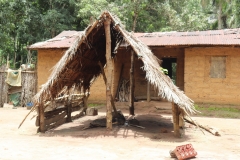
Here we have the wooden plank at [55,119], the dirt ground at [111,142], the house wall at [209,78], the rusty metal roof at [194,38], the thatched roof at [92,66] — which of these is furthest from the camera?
the house wall at [209,78]

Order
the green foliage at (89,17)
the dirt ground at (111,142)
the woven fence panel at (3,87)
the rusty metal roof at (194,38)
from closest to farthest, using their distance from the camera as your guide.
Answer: the dirt ground at (111,142), the rusty metal roof at (194,38), the woven fence panel at (3,87), the green foliage at (89,17)

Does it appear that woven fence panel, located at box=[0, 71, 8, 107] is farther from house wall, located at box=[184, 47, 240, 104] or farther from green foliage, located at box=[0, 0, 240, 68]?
house wall, located at box=[184, 47, 240, 104]

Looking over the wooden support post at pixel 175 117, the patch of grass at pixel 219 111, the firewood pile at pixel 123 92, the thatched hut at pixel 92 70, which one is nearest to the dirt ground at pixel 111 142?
the wooden support post at pixel 175 117

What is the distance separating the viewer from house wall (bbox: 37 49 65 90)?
12.7 m

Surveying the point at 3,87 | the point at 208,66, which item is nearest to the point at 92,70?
the point at 208,66

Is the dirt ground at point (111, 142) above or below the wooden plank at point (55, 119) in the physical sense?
below

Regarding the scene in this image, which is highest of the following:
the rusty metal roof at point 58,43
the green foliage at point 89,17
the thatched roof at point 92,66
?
the green foliage at point 89,17

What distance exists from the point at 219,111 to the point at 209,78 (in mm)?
1412

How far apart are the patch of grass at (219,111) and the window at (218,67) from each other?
49.1 inches

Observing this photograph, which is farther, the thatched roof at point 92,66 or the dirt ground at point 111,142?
the thatched roof at point 92,66

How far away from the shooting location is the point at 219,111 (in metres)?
10.8

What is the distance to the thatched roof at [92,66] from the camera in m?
6.46

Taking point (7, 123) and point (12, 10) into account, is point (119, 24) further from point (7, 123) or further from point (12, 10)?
point (12, 10)

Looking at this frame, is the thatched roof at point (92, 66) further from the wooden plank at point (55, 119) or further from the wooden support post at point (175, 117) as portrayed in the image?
the wooden plank at point (55, 119)
